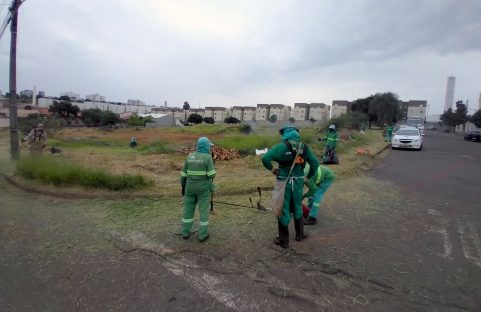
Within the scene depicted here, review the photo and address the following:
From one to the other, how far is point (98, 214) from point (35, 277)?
2183mm

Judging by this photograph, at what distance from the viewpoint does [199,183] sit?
14.5 ft

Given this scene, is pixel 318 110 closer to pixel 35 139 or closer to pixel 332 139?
pixel 332 139

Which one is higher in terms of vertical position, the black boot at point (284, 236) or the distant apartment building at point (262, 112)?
the distant apartment building at point (262, 112)

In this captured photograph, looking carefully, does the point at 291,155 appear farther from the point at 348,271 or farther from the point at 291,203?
the point at 348,271

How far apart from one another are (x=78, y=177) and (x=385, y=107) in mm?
52014

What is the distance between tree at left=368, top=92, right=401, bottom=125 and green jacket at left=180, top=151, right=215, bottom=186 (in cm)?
5265

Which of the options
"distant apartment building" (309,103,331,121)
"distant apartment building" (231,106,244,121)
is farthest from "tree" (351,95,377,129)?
"distant apartment building" (231,106,244,121)

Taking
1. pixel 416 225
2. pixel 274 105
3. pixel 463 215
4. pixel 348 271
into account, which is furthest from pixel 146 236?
pixel 274 105

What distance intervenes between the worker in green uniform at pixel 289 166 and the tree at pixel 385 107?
2057 inches

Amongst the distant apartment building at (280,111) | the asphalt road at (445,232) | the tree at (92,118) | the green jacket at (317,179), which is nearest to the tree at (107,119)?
the tree at (92,118)

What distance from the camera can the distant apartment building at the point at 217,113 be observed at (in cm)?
12181

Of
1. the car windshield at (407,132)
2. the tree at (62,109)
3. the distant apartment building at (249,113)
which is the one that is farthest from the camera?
the distant apartment building at (249,113)

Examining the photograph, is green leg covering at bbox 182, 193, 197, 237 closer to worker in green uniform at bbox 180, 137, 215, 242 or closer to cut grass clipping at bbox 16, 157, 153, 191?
worker in green uniform at bbox 180, 137, 215, 242

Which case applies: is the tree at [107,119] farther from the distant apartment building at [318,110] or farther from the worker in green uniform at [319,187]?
the distant apartment building at [318,110]
